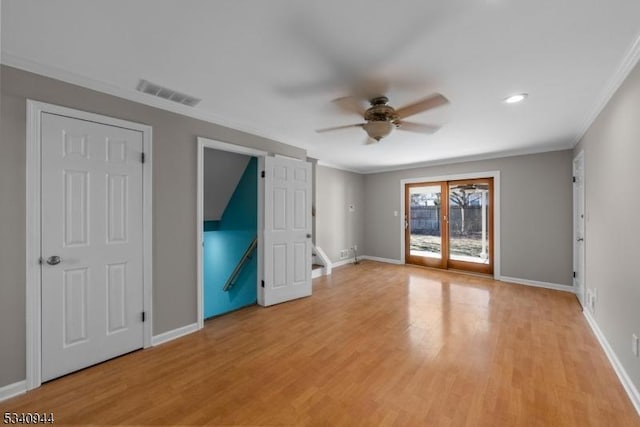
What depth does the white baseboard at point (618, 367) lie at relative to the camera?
1740mm

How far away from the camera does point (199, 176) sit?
2.86m

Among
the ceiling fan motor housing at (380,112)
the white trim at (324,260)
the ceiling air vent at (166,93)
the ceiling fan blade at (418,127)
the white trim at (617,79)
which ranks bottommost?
the white trim at (324,260)

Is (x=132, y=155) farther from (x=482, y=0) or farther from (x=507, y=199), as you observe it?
(x=507, y=199)

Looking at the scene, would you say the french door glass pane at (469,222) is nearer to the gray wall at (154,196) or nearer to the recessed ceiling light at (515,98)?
the recessed ceiling light at (515,98)

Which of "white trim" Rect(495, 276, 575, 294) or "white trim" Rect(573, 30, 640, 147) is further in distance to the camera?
"white trim" Rect(495, 276, 575, 294)

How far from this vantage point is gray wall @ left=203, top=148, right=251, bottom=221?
411 centimetres

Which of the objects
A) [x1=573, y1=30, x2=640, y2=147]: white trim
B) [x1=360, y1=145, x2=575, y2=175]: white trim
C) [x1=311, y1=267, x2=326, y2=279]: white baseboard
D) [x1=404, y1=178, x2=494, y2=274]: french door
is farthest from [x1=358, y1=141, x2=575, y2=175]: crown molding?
[x1=311, y1=267, x2=326, y2=279]: white baseboard

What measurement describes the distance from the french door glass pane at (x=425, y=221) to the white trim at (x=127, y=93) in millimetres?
3914

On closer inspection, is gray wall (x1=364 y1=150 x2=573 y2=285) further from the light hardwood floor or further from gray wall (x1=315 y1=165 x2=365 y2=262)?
gray wall (x1=315 y1=165 x2=365 y2=262)

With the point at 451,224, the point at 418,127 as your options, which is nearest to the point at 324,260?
the point at 451,224

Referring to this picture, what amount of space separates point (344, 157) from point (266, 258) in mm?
2678

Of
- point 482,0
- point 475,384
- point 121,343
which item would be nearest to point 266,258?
point 121,343

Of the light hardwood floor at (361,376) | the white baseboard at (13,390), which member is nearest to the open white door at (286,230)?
the light hardwood floor at (361,376)

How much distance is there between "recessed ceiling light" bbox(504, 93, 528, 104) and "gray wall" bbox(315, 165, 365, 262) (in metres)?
3.65
